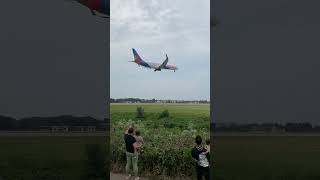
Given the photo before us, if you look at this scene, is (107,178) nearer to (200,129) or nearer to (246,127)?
(200,129)

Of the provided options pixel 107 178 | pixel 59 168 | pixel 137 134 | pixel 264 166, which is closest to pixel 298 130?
pixel 264 166

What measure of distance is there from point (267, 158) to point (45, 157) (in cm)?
538

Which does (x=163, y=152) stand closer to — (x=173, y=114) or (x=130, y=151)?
(x=130, y=151)

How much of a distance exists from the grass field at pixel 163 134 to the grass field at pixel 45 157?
1007 mm

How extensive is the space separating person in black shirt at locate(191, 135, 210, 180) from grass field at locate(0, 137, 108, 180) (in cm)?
194

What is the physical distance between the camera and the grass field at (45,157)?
32.3 ft

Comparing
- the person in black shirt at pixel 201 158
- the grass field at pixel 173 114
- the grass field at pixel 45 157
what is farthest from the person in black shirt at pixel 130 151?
the grass field at pixel 173 114

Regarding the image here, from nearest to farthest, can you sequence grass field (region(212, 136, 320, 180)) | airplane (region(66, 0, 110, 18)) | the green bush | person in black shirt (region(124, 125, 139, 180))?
person in black shirt (region(124, 125, 139, 180)) → airplane (region(66, 0, 110, 18)) → the green bush → grass field (region(212, 136, 320, 180))

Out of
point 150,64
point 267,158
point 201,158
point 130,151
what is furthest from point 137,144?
Answer: point 267,158

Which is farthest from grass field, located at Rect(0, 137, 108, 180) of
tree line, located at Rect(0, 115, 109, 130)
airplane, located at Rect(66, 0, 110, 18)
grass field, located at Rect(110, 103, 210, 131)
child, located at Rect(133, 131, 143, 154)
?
airplane, located at Rect(66, 0, 110, 18)

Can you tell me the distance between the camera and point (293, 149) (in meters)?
14.1

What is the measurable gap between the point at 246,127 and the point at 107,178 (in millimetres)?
3702

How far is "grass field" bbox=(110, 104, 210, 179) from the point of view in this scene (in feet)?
33.5

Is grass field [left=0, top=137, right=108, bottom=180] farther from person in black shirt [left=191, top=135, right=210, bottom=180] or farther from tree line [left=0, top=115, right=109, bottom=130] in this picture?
person in black shirt [left=191, top=135, right=210, bottom=180]
